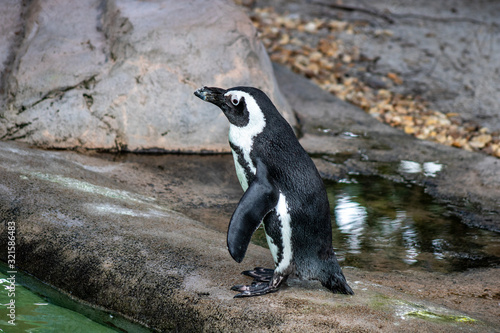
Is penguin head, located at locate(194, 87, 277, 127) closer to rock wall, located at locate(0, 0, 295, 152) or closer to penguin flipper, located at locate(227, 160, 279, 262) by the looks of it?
penguin flipper, located at locate(227, 160, 279, 262)

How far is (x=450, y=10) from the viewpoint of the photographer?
9789 millimetres

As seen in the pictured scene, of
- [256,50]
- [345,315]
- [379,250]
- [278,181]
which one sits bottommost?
[379,250]

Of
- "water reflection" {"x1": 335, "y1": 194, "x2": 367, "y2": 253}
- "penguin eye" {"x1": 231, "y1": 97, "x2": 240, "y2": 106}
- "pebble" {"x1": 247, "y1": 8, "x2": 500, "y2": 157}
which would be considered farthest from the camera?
"pebble" {"x1": 247, "y1": 8, "x2": 500, "y2": 157}

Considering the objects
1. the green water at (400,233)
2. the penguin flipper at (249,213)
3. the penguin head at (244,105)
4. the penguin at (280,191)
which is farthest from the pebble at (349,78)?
the penguin flipper at (249,213)

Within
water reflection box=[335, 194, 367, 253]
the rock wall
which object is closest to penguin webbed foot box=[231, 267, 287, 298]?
water reflection box=[335, 194, 367, 253]

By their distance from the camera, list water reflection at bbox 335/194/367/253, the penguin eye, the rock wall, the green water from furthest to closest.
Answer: the rock wall
water reflection at bbox 335/194/367/253
the green water
the penguin eye

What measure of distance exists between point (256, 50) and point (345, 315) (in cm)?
384

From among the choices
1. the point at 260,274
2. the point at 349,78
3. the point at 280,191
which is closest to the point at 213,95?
the point at 280,191

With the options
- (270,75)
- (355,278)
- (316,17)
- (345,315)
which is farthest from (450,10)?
(345,315)

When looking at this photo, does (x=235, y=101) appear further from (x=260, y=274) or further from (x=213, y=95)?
(x=260, y=274)

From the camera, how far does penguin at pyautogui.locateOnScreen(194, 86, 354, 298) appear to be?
2.52m

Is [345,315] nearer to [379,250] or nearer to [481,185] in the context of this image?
[379,250]

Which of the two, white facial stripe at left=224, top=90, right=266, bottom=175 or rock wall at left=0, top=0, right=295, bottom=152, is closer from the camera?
white facial stripe at left=224, top=90, right=266, bottom=175

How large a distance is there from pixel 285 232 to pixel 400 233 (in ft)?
5.39
